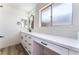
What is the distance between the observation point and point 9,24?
1.22 meters

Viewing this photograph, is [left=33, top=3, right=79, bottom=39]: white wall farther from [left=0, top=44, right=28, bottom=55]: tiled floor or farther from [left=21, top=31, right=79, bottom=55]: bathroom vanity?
[left=0, top=44, right=28, bottom=55]: tiled floor

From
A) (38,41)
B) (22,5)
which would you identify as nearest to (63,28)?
(38,41)

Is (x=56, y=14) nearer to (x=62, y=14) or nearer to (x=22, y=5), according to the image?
(x=62, y=14)

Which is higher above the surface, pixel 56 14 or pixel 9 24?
pixel 56 14

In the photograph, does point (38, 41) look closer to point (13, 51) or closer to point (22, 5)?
point (13, 51)

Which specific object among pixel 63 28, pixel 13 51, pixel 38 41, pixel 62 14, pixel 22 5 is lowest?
pixel 13 51

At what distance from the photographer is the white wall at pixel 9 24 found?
3.93 ft

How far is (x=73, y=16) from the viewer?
1.14m

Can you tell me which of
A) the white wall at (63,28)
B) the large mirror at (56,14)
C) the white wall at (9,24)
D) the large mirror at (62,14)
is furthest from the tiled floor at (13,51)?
the large mirror at (62,14)

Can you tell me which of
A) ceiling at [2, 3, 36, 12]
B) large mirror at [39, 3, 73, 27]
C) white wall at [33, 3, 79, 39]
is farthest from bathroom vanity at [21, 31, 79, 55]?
ceiling at [2, 3, 36, 12]

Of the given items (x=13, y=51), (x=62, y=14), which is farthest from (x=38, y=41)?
(x=62, y=14)

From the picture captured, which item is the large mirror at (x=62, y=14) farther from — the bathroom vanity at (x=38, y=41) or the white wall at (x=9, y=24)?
the white wall at (x=9, y=24)
